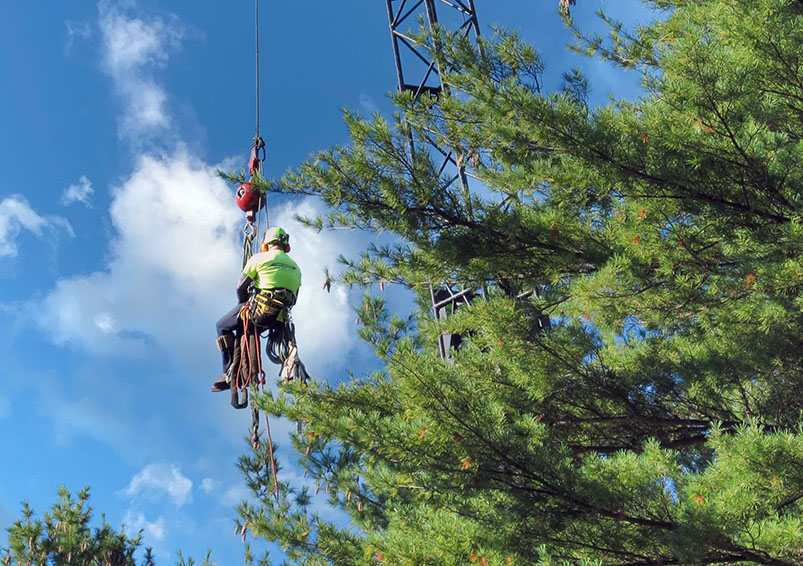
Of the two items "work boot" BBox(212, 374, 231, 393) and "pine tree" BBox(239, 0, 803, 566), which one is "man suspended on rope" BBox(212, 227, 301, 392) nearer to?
"work boot" BBox(212, 374, 231, 393)

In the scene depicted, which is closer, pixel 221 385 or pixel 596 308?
pixel 596 308

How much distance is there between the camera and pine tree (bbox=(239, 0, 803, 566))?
17.7 ft

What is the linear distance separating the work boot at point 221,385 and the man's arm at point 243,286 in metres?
0.92

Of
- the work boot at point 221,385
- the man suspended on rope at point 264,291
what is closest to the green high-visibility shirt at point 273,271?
the man suspended on rope at point 264,291

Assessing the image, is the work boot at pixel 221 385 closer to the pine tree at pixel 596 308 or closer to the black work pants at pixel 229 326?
the black work pants at pixel 229 326

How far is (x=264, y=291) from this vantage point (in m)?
8.44

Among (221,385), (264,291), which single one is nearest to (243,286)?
(264,291)

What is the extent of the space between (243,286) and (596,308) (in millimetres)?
4156

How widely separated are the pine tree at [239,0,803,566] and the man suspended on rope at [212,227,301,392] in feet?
4.94

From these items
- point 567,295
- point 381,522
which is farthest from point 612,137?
point 381,522

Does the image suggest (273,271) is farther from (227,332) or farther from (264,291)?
(227,332)

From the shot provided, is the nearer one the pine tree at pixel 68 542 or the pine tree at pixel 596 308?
the pine tree at pixel 596 308

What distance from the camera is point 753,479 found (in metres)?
4.99

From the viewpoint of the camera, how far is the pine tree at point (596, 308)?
5398 mm
